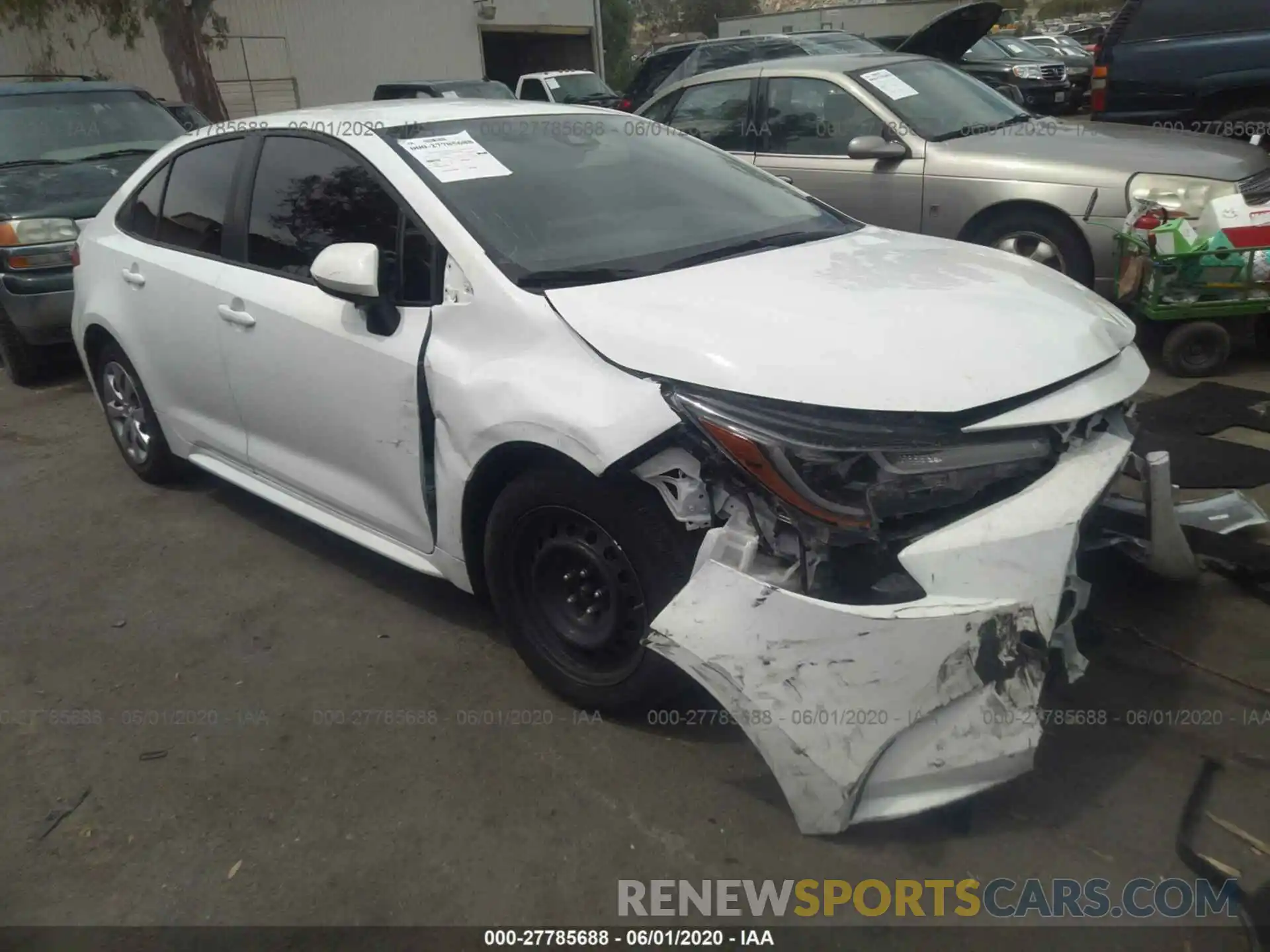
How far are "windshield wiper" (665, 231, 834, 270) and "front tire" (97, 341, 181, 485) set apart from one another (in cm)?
270

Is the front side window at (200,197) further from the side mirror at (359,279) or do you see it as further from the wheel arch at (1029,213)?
the wheel arch at (1029,213)

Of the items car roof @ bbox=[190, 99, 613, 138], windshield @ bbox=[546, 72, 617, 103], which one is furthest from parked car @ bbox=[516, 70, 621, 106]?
car roof @ bbox=[190, 99, 613, 138]

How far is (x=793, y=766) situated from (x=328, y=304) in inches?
81.8

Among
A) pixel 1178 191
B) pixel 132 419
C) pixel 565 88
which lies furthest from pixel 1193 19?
pixel 565 88

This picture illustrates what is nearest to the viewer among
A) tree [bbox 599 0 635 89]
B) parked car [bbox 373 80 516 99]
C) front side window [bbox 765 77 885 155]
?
front side window [bbox 765 77 885 155]

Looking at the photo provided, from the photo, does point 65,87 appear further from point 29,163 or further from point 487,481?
point 487,481

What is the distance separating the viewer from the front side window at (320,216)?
310cm

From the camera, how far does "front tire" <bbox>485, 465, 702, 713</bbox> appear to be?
2535mm

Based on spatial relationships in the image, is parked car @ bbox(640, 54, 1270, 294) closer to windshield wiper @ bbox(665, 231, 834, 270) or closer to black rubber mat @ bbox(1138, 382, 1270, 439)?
black rubber mat @ bbox(1138, 382, 1270, 439)

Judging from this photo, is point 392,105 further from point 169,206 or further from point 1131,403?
point 1131,403

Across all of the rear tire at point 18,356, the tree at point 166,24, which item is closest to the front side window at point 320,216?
the rear tire at point 18,356

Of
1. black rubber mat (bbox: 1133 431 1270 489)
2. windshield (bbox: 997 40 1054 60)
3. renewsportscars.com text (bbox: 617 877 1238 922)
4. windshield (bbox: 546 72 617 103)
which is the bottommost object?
black rubber mat (bbox: 1133 431 1270 489)

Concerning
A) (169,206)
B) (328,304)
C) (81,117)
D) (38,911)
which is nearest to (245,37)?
(81,117)

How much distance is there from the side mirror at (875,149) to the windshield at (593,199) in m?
2.42
